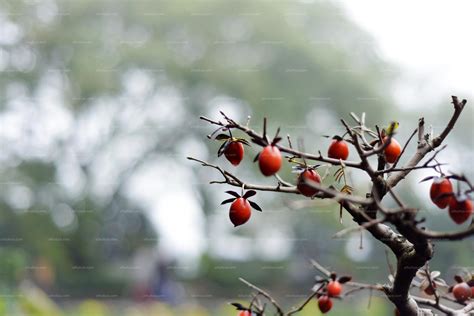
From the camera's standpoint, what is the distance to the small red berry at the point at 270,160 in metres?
0.39

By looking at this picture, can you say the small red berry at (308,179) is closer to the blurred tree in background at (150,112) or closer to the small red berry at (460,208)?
the small red berry at (460,208)

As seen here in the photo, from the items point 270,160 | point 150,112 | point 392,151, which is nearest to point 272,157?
point 270,160

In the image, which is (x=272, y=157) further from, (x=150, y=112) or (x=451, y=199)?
(x=150, y=112)

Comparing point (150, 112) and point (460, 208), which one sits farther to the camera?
point (150, 112)

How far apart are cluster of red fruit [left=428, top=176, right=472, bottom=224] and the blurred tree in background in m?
2.69

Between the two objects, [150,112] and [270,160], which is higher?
[150,112]

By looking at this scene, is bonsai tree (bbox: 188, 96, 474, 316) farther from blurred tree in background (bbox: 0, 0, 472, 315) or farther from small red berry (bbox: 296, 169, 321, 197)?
blurred tree in background (bbox: 0, 0, 472, 315)

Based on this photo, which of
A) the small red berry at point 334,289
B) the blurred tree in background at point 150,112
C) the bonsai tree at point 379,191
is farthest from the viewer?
the blurred tree in background at point 150,112

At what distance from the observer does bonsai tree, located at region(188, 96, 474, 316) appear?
0.38m

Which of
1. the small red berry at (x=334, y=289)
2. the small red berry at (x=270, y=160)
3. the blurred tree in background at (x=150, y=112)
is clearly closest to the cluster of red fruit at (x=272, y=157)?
the small red berry at (x=270, y=160)

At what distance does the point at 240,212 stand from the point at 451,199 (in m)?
0.15

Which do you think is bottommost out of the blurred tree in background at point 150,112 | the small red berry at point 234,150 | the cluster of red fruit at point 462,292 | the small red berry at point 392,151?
the cluster of red fruit at point 462,292

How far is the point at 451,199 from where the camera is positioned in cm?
39

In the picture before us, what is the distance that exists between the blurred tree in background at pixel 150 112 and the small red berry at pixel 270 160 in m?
2.69
